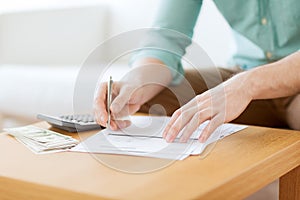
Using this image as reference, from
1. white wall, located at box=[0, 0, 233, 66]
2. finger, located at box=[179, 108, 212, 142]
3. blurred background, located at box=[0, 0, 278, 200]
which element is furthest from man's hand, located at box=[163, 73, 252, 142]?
white wall, located at box=[0, 0, 233, 66]

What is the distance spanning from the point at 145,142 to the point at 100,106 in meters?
0.14

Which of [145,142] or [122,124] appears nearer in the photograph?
[145,142]

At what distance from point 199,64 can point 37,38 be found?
1.60 metres

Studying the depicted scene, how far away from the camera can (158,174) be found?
0.75 m

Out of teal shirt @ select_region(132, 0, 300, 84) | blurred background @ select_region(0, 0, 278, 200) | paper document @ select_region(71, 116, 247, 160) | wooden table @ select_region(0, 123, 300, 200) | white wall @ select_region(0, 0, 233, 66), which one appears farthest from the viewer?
white wall @ select_region(0, 0, 233, 66)

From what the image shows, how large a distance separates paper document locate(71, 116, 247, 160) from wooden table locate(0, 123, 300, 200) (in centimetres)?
3

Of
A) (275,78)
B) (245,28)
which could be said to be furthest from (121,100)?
(245,28)

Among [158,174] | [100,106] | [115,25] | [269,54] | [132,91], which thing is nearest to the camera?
[158,174]

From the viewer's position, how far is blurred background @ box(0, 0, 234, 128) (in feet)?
7.11

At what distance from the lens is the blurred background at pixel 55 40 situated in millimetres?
2168

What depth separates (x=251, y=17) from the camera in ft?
4.57

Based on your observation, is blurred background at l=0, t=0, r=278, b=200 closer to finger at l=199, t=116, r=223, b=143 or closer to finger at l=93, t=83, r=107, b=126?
finger at l=93, t=83, r=107, b=126

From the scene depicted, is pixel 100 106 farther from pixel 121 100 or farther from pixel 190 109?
pixel 190 109

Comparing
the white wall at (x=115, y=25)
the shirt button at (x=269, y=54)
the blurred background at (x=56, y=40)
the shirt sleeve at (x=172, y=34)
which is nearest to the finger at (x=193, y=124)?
the shirt sleeve at (x=172, y=34)
